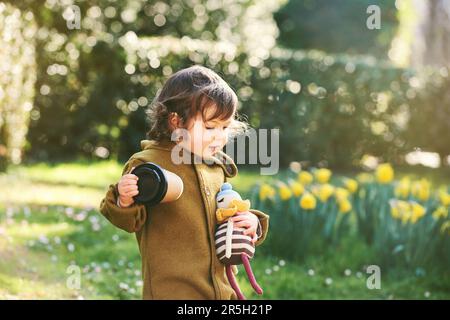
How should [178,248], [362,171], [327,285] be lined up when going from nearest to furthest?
1. [178,248]
2. [327,285]
3. [362,171]

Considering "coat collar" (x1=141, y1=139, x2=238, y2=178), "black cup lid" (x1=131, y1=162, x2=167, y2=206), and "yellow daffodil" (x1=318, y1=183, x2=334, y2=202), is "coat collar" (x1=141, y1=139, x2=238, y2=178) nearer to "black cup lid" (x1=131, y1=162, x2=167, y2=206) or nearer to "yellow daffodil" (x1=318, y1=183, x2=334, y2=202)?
"black cup lid" (x1=131, y1=162, x2=167, y2=206)

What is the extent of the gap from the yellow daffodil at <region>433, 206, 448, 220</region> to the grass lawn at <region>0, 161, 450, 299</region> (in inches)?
12.8

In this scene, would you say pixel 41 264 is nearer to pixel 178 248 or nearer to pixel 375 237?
pixel 375 237

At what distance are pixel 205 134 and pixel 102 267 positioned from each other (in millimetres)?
2260

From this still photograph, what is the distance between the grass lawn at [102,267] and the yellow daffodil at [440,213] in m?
0.33

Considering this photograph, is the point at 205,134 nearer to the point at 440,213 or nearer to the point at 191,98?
the point at 191,98

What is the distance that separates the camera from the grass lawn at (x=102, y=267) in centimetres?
377

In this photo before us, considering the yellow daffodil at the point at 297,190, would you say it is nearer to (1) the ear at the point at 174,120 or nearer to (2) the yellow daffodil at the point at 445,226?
(2) the yellow daffodil at the point at 445,226

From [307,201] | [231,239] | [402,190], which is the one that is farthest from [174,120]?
[402,190]

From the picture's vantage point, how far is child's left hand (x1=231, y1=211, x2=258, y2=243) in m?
2.13

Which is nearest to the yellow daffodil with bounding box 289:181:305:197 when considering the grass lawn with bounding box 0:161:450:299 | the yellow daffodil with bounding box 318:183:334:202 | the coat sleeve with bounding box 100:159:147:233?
the yellow daffodil with bounding box 318:183:334:202
